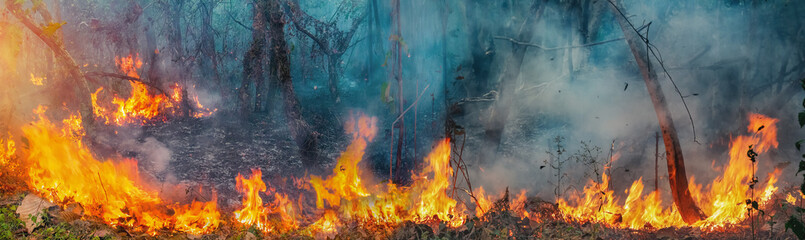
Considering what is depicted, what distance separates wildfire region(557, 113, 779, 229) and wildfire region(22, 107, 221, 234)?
470 centimetres

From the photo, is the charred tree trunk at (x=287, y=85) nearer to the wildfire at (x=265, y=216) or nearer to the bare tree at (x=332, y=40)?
the bare tree at (x=332, y=40)

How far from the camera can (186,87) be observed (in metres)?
7.06

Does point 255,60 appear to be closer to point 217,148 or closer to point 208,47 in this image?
A: point 208,47

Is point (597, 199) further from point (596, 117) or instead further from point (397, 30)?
point (397, 30)

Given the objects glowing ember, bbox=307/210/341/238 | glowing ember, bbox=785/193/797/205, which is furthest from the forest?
glowing ember, bbox=307/210/341/238

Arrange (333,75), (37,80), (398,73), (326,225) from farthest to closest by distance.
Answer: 1. (333,75)
2. (398,73)
3. (37,80)
4. (326,225)

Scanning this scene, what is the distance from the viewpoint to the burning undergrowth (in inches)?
194

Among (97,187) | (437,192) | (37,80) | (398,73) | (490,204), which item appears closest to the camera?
(97,187)

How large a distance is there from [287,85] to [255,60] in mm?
626

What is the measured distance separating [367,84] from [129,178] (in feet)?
12.3

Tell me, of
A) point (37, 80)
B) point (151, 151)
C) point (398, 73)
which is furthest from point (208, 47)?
point (398, 73)

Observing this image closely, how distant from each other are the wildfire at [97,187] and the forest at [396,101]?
0.15ft

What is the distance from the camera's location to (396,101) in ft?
22.9

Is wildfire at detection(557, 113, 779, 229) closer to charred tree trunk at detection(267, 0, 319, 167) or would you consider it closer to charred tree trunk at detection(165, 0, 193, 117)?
charred tree trunk at detection(267, 0, 319, 167)
